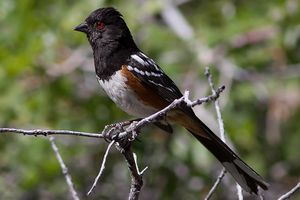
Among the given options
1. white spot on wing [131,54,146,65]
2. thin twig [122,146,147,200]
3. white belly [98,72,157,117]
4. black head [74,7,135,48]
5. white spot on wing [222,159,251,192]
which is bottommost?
white spot on wing [222,159,251,192]

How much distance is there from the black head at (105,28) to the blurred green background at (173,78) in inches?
36.7

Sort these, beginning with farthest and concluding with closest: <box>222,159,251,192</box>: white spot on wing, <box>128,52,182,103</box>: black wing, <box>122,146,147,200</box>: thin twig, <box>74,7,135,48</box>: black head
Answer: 1. <box>74,7,135,48</box>: black head
2. <box>128,52,182,103</box>: black wing
3. <box>222,159,251,192</box>: white spot on wing
4. <box>122,146,147,200</box>: thin twig

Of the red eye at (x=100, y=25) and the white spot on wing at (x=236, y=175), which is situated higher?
the red eye at (x=100, y=25)

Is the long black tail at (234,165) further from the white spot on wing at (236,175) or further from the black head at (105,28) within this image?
the black head at (105,28)

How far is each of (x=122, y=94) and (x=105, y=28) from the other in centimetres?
52

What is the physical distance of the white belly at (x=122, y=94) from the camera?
4117 mm

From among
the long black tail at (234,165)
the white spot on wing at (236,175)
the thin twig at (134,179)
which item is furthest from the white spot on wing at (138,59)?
the thin twig at (134,179)

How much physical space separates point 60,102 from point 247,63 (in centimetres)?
141

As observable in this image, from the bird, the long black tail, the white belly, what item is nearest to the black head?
the bird

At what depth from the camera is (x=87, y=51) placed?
5.77 meters

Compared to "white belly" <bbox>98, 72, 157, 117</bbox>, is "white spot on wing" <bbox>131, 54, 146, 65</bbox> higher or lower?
higher

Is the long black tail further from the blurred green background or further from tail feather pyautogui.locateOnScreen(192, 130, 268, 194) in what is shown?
the blurred green background

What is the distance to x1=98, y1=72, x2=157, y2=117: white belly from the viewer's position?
4117 millimetres

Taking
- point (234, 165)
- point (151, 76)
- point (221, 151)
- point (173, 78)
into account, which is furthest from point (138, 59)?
point (173, 78)
